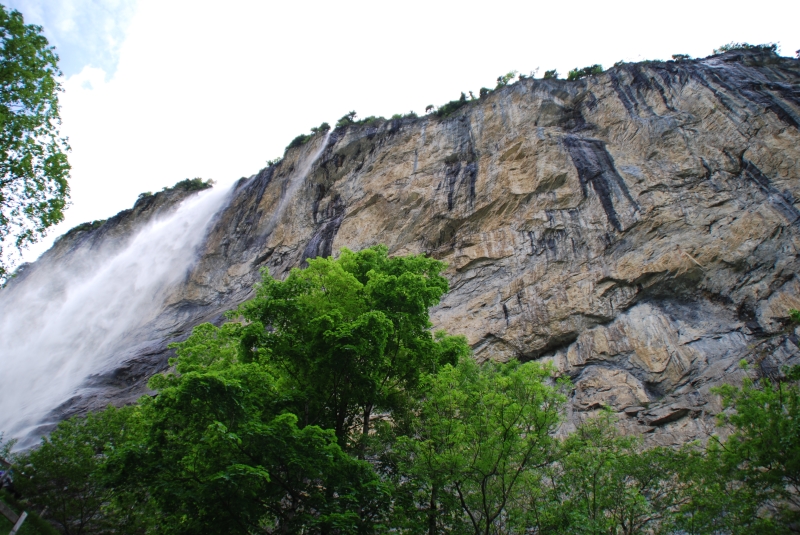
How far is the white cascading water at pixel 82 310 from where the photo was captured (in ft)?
94.8

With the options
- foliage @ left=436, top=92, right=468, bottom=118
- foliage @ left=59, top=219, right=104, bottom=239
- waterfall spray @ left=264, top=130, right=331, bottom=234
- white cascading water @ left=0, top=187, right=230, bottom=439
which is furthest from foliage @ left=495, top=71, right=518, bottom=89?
foliage @ left=59, top=219, right=104, bottom=239

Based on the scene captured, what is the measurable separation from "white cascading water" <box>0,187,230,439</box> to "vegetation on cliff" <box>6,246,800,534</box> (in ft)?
69.4

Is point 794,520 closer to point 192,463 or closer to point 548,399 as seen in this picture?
point 548,399

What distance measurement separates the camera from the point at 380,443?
875 centimetres

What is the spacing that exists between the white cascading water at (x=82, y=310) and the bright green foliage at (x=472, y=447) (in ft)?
75.1

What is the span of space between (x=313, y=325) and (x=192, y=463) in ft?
8.91

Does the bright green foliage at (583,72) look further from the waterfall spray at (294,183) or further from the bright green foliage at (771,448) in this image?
the bright green foliage at (771,448)

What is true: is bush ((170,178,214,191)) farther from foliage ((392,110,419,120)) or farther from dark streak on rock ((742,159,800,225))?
dark streak on rock ((742,159,800,225))

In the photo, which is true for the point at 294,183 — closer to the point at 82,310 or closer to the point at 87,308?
the point at 87,308

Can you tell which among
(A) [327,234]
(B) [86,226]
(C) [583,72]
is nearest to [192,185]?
(B) [86,226]

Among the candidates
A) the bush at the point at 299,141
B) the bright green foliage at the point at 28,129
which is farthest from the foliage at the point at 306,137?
the bright green foliage at the point at 28,129

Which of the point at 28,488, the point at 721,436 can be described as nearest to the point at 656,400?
the point at 721,436

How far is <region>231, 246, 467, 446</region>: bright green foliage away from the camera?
26.5 ft

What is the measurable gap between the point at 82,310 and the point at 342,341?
131 feet
